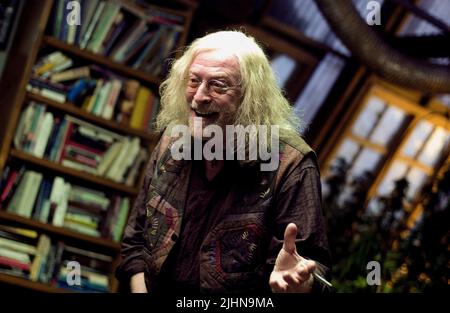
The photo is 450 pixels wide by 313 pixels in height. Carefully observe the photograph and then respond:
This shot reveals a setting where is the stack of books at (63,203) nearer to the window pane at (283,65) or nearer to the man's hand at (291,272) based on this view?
the window pane at (283,65)

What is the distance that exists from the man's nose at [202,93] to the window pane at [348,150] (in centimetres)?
381

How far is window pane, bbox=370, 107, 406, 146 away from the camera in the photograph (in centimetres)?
537

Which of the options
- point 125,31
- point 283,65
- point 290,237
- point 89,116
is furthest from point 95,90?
point 290,237

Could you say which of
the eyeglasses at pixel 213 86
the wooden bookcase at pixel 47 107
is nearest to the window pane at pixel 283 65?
the wooden bookcase at pixel 47 107

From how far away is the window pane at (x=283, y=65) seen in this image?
15.5 ft

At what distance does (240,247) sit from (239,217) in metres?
0.07

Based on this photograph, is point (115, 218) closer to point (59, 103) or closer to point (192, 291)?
point (59, 103)

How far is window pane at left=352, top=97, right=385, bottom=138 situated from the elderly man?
3.63m

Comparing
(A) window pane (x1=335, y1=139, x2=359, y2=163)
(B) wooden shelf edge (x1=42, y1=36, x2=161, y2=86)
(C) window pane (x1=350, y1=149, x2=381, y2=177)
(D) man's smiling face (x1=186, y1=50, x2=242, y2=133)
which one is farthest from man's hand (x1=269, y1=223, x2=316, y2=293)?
(C) window pane (x1=350, y1=149, x2=381, y2=177)

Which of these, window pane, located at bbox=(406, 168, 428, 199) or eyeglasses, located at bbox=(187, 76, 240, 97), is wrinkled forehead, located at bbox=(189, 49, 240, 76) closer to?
eyeglasses, located at bbox=(187, 76, 240, 97)

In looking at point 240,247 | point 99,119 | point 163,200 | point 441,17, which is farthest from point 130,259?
point 441,17

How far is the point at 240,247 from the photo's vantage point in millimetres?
→ 1569

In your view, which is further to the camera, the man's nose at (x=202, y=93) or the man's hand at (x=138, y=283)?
the man's hand at (x=138, y=283)

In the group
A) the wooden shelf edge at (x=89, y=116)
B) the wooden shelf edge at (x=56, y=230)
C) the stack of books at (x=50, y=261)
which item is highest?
the wooden shelf edge at (x=89, y=116)
